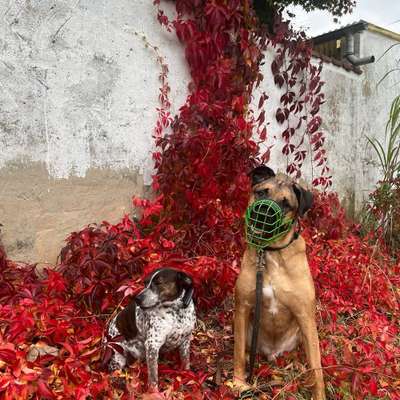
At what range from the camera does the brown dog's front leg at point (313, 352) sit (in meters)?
2.70

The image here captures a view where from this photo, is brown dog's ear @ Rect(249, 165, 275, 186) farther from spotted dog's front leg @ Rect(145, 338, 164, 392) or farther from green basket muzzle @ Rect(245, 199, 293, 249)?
spotted dog's front leg @ Rect(145, 338, 164, 392)

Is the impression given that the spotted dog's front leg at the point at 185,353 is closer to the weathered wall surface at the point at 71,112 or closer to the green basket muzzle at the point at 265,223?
the green basket muzzle at the point at 265,223

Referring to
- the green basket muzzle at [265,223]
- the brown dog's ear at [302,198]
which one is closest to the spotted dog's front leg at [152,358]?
the green basket muzzle at [265,223]

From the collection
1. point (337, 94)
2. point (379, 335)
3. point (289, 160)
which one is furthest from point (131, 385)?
point (337, 94)

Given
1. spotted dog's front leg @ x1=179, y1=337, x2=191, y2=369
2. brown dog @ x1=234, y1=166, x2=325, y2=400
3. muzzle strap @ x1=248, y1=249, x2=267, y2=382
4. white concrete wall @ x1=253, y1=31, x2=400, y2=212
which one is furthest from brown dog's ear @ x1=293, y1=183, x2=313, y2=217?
white concrete wall @ x1=253, y1=31, x2=400, y2=212

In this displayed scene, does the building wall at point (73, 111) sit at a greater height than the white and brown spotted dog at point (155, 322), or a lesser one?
greater

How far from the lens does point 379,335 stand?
136 inches

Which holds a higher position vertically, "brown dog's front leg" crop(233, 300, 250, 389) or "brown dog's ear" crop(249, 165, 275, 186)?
"brown dog's ear" crop(249, 165, 275, 186)

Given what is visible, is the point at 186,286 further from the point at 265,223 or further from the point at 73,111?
the point at 73,111

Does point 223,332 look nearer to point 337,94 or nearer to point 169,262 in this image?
point 169,262

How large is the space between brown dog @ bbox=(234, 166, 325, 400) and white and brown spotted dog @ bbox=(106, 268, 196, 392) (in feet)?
1.16

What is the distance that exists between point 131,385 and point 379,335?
2.00 metres

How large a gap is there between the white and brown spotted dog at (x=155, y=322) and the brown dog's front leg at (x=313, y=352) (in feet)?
2.29

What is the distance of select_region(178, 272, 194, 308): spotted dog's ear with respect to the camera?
8.96 ft
